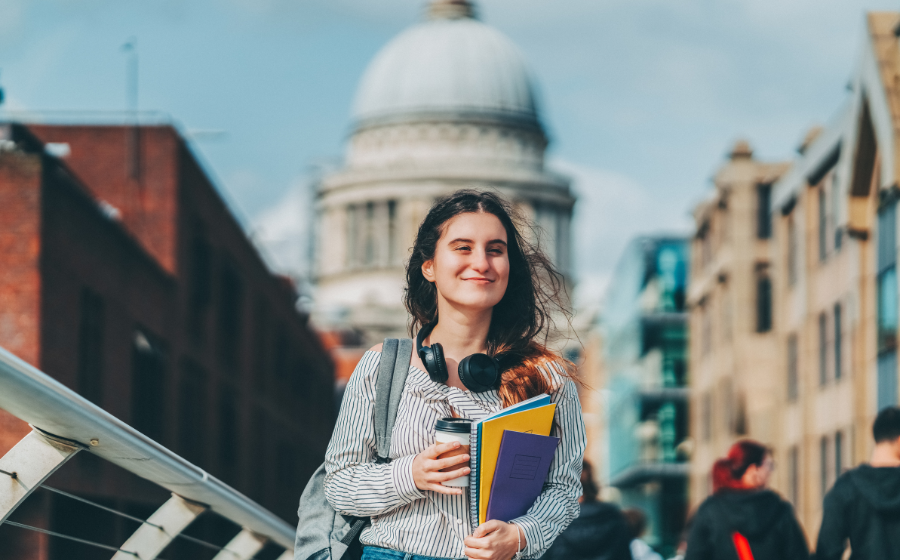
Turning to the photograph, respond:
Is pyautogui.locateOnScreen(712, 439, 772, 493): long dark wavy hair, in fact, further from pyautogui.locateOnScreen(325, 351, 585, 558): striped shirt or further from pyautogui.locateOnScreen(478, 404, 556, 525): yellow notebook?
pyautogui.locateOnScreen(478, 404, 556, 525): yellow notebook

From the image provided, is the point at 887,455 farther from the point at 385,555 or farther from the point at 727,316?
the point at 727,316

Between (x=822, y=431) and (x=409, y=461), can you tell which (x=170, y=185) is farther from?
(x=409, y=461)

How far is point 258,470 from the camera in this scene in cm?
4159

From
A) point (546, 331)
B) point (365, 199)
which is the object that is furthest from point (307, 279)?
point (546, 331)

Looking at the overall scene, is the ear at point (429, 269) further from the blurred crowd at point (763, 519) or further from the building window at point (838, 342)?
the building window at point (838, 342)

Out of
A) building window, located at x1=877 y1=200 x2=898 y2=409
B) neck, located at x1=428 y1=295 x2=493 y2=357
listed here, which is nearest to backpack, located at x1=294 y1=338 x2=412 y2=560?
neck, located at x1=428 y1=295 x2=493 y2=357

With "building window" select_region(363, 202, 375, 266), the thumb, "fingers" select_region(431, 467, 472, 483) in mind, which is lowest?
the thumb

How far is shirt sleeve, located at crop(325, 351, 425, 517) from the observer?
4301 millimetres

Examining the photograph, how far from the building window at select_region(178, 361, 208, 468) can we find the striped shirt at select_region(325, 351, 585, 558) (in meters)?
24.9

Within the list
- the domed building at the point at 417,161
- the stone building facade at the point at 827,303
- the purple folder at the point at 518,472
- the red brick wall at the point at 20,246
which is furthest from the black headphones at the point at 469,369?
the domed building at the point at 417,161

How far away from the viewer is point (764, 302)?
4522 centimetres

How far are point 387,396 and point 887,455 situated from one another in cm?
471

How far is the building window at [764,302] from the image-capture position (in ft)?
147

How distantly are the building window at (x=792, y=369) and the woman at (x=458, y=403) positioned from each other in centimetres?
3226
